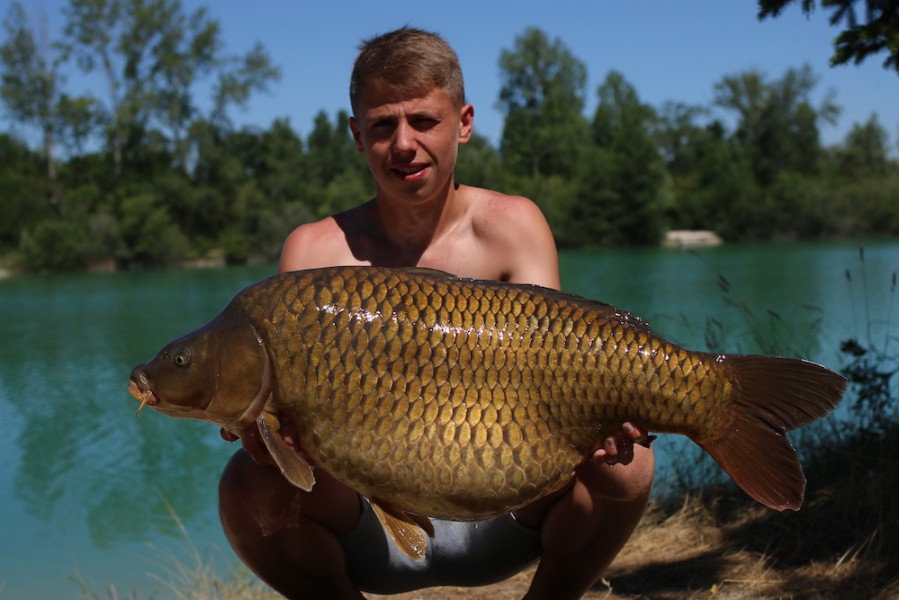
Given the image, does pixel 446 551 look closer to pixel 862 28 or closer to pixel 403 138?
pixel 403 138

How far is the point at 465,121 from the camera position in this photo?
226cm

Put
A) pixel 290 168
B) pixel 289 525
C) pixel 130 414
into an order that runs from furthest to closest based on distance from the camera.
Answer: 1. pixel 290 168
2. pixel 130 414
3. pixel 289 525

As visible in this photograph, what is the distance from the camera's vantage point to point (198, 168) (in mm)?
33656

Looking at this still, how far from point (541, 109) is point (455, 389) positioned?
44.8 meters

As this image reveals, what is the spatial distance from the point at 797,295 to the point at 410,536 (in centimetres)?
1078

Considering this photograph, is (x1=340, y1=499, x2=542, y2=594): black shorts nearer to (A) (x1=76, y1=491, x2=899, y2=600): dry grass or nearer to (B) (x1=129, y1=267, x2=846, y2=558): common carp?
(B) (x1=129, y1=267, x2=846, y2=558): common carp

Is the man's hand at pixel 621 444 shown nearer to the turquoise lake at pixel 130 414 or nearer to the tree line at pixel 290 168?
the turquoise lake at pixel 130 414

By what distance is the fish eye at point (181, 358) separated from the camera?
155 centimetres

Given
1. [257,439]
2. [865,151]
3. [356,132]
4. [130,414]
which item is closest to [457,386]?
[257,439]

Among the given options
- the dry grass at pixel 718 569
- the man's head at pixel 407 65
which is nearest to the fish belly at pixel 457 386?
the man's head at pixel 407 65

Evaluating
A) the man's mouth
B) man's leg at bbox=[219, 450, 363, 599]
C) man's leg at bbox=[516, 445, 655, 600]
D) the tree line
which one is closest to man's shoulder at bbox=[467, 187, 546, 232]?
the man's mouth

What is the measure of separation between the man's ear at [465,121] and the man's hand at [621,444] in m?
0.90

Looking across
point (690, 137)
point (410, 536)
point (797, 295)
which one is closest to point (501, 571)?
point (410, 536)

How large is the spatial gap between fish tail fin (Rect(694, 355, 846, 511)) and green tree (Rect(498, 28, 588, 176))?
139 feet
